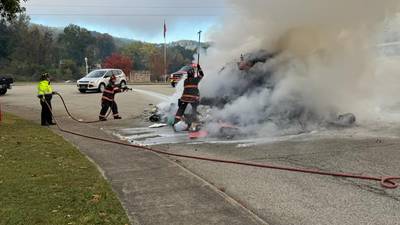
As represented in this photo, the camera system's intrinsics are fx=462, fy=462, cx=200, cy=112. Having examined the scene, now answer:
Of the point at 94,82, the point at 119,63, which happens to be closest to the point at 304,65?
the point at 94,82

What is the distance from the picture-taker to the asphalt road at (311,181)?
5766mm

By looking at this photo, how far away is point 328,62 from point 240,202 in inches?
379

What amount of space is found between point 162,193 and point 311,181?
2416 mm

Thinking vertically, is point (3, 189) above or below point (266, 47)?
below

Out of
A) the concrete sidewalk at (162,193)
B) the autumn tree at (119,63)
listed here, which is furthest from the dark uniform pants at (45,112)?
the autumn tree at (119,63)

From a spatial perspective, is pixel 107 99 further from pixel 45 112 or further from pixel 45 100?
pixel 45 112

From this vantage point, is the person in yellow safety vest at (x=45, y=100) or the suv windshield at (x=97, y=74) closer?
the person in yellow safety vest at (x=45, y=100)

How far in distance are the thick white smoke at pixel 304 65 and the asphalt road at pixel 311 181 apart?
2.64 m

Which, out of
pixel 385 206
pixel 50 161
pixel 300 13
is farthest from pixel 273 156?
pixel 300 13

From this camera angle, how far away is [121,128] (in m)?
14.9

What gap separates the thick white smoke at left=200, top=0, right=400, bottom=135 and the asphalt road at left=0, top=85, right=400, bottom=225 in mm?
2643

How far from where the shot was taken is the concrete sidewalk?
5.60m

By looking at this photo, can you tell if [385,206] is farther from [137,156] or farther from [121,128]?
[121,128]

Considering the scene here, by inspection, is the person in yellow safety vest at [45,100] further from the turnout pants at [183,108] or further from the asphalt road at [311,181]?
the asphalt road at [311,181]
